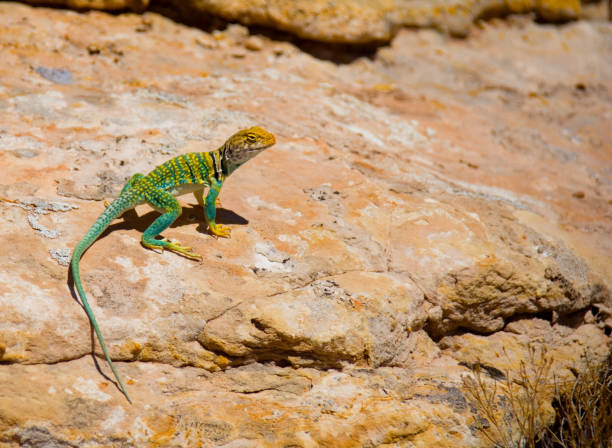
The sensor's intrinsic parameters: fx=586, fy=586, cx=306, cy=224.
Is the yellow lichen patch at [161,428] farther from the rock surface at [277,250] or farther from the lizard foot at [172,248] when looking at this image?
the lizard foot at [172,248]

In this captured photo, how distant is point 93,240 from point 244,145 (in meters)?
1.13

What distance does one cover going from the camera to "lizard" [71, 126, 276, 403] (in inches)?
134

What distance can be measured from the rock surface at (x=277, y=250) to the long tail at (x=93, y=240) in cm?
12

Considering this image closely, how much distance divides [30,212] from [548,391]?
340 cm

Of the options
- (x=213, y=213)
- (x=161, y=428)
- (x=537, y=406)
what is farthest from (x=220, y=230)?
(x=537, y=406)

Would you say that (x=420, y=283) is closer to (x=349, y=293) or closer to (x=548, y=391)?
(x=349, y=293)

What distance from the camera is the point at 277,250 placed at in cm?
362

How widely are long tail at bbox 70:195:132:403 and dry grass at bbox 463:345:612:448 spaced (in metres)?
2.00

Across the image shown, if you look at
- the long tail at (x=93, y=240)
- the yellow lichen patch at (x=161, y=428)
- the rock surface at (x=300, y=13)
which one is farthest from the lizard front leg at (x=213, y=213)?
the rock surface at (x=300, y=13)

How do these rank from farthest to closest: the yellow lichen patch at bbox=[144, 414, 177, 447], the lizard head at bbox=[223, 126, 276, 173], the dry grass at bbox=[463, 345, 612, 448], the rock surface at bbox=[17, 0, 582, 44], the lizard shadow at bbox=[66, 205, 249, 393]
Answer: the rock surface at bbox=[17, 0, 582, 44] < the lizard head at bbox=[223, 126, 276, 173] < the lizard shadow at bbox=[66, 205, 249, 393] < the dry grass at bbox=[463, 345, 612, 448] < the yellow lichen patch at bbox=[144, 414, 177, 447]

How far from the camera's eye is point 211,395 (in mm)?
3117

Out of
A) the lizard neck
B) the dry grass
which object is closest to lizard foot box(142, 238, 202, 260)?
the lizard neck

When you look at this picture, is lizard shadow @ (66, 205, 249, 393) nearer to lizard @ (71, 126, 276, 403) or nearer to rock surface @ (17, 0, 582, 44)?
lizard @ (71, 126, 276, 403)

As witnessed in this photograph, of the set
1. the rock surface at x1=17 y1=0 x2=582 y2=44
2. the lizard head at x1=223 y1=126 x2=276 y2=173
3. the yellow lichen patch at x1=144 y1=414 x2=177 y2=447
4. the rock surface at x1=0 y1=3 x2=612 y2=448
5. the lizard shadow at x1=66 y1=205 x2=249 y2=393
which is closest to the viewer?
the yellow lichen patch at x1=144 y1=414 x2=177 y2=447
